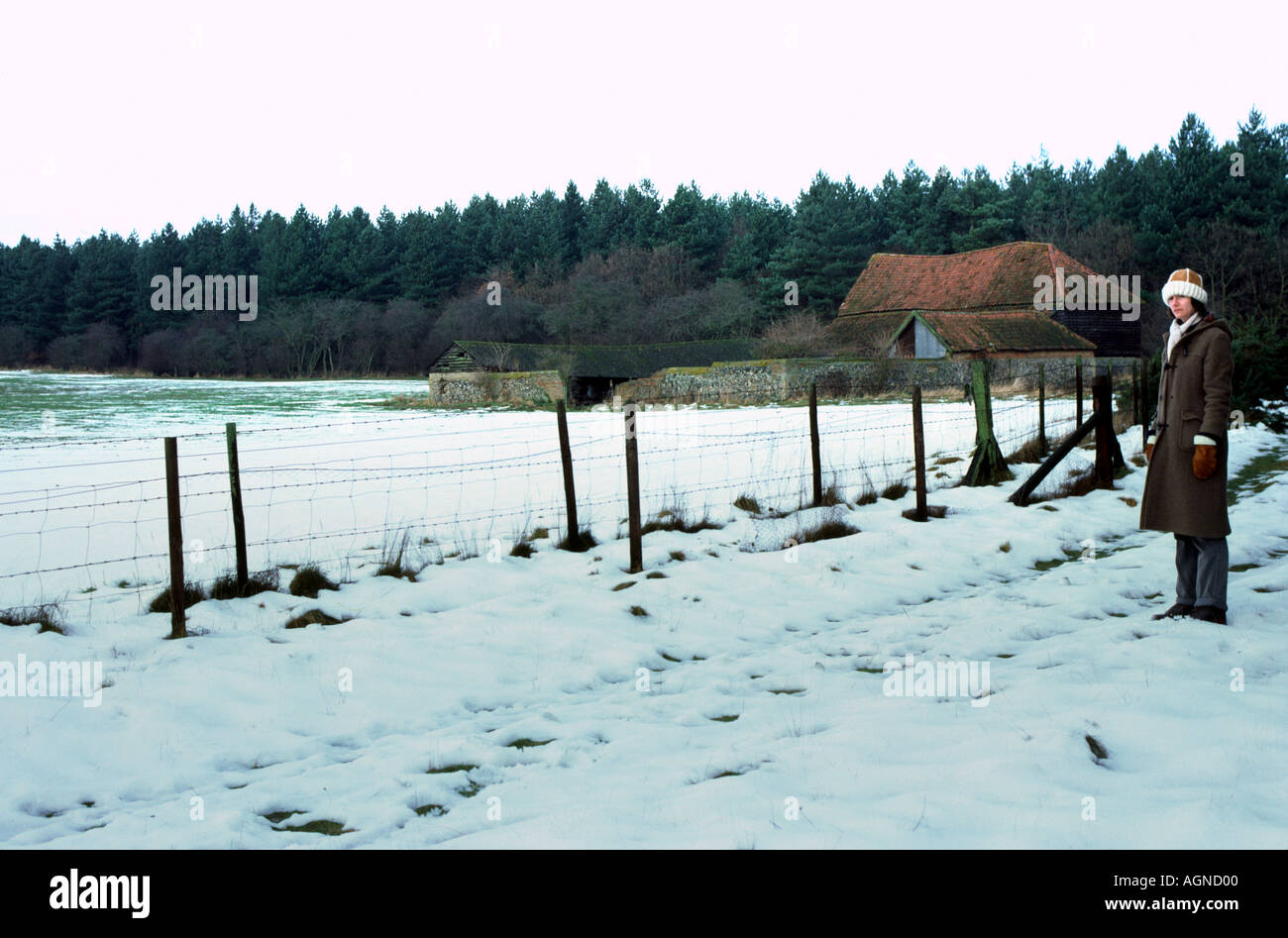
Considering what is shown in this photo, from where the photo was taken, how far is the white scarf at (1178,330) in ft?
20.5

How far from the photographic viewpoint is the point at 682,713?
5.49 metres

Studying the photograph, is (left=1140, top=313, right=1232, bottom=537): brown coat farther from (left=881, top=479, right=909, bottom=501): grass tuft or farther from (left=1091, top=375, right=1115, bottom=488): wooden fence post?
(left=1091, top=375, right=1115, bottom=488): wooden fence post

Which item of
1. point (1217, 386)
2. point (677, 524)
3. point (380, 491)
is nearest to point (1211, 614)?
point (1217, 386)

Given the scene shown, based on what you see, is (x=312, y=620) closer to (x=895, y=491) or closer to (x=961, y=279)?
(x=895, y=491)

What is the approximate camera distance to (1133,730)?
4.54m

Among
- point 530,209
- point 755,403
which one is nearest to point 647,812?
point 755,403

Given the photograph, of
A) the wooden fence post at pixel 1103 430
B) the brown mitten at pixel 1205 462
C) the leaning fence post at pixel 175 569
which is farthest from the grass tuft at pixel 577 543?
the wooden fence post at pixel 1103 430

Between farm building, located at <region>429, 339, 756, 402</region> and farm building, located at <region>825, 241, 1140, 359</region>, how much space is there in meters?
6.22

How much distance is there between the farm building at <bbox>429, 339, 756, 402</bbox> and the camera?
5044 cm

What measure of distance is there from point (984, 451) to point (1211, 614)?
7.07 m

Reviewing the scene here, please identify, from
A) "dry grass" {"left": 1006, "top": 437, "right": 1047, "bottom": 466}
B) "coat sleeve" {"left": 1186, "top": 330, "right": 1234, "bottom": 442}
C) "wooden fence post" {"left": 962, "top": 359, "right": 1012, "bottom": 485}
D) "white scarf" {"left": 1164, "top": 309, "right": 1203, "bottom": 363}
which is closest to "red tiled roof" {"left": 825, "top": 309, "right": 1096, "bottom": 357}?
"dry grass" {"left": 1006, "top": 437, "right": 1047, "bottom": 466}
